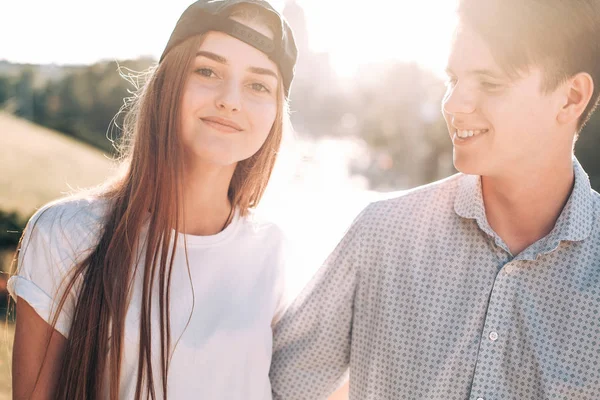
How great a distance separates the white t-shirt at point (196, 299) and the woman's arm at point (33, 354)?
0.05 metres

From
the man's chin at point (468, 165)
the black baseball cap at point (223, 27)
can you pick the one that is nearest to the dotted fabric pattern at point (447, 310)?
the man's chin at point (468, 165)

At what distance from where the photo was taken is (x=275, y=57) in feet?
8.98

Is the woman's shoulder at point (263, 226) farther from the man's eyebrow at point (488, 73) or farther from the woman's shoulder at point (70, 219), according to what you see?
the man's eyebrow at point (488, 73)

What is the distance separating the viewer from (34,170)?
9195mm

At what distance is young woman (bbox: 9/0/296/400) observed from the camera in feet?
7.54

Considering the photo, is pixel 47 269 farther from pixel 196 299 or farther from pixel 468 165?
pixel 468 165

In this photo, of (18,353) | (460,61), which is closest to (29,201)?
(18,353)

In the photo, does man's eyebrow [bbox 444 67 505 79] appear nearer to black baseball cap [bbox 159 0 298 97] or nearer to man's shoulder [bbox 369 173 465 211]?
man's shoulder [bbox 369 173 465 211]

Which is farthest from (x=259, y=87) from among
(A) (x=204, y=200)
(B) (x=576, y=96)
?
(B) (x=576, y=96)

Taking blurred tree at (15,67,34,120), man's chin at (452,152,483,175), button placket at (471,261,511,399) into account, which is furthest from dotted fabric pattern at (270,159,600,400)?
blurred tree at (15,67,34,120)

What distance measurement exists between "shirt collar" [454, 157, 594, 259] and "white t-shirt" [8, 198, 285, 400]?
34.5 inches

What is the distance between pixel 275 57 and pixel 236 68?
220 mm

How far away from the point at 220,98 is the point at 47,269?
93 cm

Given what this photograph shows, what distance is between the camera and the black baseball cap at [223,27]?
2.58m
